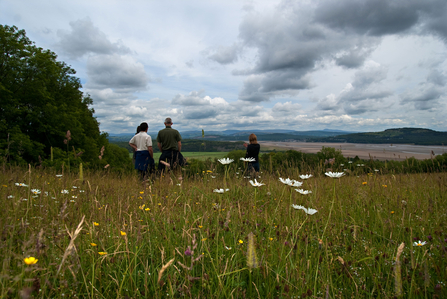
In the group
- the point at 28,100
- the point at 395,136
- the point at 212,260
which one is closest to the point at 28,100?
the point at 28,100

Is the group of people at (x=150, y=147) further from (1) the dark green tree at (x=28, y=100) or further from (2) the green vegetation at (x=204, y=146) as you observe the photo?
(1) the dark green tree at (x=28, y=100)

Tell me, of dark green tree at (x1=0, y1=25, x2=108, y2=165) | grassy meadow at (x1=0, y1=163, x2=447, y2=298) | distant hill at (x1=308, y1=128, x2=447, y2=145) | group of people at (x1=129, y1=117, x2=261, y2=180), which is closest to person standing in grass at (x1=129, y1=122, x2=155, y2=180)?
group of people at (x1=129, y1=117, x2=261, y2=180)

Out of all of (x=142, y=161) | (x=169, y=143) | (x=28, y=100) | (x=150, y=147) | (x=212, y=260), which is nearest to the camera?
(x=212, y=260)

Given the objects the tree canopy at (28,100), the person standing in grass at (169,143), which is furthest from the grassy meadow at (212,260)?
the tree canopy at (28,100)

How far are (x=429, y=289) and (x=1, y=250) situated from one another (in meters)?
2.78

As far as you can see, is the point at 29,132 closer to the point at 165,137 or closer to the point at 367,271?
the point at 165,137

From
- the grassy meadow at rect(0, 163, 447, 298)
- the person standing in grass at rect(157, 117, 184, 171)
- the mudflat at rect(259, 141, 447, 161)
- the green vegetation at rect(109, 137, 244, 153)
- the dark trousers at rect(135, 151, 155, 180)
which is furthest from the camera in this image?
the person standing in grass at rect(157, 117, 184, 171)

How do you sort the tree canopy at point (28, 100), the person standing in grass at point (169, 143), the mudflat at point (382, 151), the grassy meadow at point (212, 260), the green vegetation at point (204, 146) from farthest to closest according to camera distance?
the tree canopy at point (28, 100) < the person standing in grass at point (169, 143) < the mudflat at point (382, 151) < the green vegetation at point (204, 146) < the grassy meadow at point (212, 260)

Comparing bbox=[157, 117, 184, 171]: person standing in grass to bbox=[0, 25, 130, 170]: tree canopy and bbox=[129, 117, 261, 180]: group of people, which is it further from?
bbox=[0, 25, 130, 170]: tree canopy

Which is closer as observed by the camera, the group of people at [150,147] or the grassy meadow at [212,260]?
the grassy meadow at [212,260]

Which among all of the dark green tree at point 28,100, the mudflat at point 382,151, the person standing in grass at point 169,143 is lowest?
the mudflat at point 382,151

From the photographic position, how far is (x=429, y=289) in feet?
4.80

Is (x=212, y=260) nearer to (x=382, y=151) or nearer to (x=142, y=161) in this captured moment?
(x=142, y=161)

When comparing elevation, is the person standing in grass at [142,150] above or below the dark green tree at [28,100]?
below
